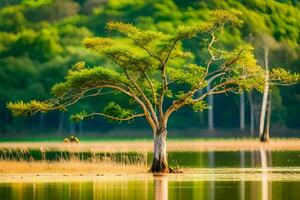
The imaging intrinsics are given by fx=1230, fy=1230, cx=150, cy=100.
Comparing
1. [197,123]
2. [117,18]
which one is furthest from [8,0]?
[197,123]

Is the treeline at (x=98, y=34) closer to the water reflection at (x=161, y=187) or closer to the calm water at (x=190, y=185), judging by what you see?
the calm water at (x=190, y=185)

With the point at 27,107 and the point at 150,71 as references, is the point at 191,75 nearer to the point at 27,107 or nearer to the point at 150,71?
the point at 150,71

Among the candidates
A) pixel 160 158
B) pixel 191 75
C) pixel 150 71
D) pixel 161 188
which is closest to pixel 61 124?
pixel 150 71

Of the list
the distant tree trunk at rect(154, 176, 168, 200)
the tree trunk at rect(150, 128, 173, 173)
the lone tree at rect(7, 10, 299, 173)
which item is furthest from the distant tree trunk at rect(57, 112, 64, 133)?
the distant tree trunk at rect(154, 176, 168, 200)

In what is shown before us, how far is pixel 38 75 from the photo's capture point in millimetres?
113688

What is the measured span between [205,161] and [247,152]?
10390 millimetres

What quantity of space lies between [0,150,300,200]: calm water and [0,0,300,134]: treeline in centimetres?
4909

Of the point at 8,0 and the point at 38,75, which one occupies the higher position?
the point at 8,0

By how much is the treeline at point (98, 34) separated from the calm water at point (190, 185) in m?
49.1

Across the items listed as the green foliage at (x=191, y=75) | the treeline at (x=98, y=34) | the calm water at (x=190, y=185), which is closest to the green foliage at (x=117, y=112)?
the green foliage at (x=191, y=75)

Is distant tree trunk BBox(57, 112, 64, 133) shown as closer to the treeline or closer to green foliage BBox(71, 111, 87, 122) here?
the treeline

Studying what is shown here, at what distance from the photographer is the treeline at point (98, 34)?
110 metres

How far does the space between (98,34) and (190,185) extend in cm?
8115

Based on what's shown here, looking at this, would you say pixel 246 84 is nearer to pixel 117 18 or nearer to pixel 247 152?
pixel 247 152
